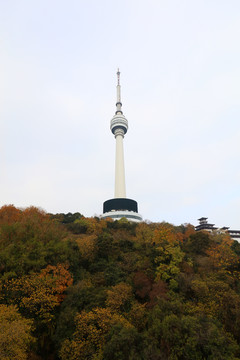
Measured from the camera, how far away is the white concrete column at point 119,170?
81938 mm

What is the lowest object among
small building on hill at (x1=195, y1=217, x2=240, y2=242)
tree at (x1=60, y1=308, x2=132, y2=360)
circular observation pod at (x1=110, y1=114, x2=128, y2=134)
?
tree at (x1=60, y1=308, x2=132, y2=360)

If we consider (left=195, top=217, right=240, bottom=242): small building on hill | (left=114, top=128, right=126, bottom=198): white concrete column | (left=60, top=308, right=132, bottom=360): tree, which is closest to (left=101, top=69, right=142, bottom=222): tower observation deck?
(left=114, top=128, right=126, bottom=198): white concrete column

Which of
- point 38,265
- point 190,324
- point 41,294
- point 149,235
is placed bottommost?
point 190,324

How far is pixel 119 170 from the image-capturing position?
8631 cm

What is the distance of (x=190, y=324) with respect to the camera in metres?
15.1

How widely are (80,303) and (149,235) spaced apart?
18019 millimetres

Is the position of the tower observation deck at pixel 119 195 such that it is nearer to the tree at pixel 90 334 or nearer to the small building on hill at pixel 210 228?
the small building on hill at pixel 210 228

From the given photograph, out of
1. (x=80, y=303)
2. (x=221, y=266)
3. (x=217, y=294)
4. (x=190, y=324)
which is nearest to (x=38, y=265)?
(x=80, y=303)

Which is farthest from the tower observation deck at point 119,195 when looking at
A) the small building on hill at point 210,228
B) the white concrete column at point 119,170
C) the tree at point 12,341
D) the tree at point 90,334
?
the tree at point 12,341

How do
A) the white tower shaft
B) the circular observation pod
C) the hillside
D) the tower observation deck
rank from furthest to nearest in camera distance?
the circular observation pod → the white tower shaft → the tower observation deck → the hillside

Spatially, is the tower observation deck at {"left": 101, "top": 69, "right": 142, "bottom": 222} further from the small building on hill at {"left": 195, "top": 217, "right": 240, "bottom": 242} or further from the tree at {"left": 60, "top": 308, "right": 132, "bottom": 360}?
the tree at {"left": 60, "top": 308, "right": 132, "bottom": 360}

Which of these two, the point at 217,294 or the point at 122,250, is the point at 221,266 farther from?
the point at 122,250

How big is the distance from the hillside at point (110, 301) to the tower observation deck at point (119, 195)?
40.1 metres

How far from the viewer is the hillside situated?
14500 millimetres
